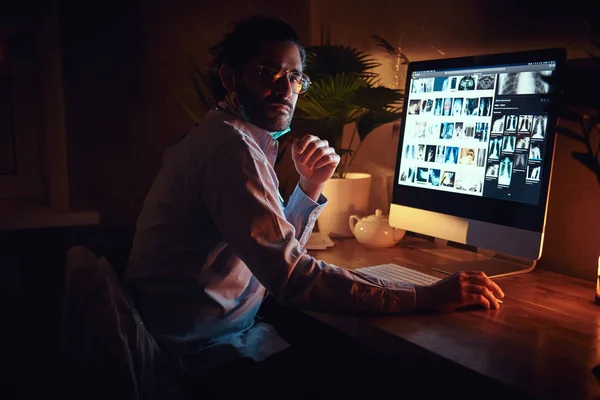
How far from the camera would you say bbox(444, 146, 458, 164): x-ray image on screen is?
64.9 inches

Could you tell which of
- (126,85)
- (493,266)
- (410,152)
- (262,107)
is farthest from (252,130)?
(126,85)

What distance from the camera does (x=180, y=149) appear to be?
1.43m

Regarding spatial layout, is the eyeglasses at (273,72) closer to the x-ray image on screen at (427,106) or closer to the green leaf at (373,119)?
the x-ray image on screen at (427,106)

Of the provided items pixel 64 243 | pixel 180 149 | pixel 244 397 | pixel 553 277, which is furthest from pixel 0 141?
pixel 553 277

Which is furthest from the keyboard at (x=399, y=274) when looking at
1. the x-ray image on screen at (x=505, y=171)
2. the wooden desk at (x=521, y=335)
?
the x-ray image on screen at (x=505, y=171)

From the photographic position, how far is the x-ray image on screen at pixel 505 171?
1.51 m

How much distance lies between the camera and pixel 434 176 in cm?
171

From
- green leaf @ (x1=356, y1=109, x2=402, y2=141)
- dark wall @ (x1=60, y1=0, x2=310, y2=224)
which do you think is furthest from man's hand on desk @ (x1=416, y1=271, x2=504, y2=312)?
dark wall @ (x1=60, y1=0, x2=310, y2=224)

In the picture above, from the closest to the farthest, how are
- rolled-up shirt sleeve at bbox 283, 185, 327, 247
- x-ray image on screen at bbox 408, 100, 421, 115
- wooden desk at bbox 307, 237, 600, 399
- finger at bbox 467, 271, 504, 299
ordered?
wooden desk at bbox 307, 237, 600, 399
finger at bbox 467, 271, 504, 299
rolled-up shirt sleeve at bbox 283, 185, 327, 247
x-ray image on screen at bbox 408, 100, 421, 115

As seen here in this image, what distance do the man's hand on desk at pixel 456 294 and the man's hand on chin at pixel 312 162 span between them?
0.51m

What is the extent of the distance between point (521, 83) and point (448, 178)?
0.32 metres

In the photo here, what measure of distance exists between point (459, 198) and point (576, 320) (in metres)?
0.46

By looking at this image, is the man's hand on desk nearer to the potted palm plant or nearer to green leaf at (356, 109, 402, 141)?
the potted palm plant

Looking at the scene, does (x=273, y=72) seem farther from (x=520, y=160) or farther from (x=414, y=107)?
(x=520, y=160)
